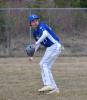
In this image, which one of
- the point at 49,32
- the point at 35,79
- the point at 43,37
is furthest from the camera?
the point at 35,79

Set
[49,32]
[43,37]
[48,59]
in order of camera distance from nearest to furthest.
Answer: [43,37] < [49,32] < [48,59]

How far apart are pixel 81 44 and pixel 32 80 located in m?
8.59

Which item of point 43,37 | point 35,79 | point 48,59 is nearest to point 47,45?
point 48,59

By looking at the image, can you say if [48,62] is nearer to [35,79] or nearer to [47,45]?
[47,45]

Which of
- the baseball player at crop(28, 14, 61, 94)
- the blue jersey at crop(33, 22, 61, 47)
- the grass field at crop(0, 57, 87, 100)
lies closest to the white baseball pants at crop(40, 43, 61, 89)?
the baseball player at crop(28, 14, 61, 94)

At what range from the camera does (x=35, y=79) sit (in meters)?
15.2

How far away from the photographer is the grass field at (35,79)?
12.1 meters

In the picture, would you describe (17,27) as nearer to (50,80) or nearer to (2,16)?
(2,16)

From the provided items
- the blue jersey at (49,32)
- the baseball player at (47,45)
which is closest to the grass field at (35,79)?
the baseball player at (47,45)

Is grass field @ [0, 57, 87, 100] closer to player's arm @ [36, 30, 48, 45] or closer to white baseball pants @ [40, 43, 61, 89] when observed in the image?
white baseball pants @ [40, 43, 61, 89]

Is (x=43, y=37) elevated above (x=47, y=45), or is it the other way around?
(x=43, y=37)

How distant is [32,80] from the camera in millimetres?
15000

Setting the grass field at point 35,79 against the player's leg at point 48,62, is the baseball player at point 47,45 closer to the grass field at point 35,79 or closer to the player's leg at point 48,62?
the player's leg at point 48,62

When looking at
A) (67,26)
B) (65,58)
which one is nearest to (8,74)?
(65,58)
